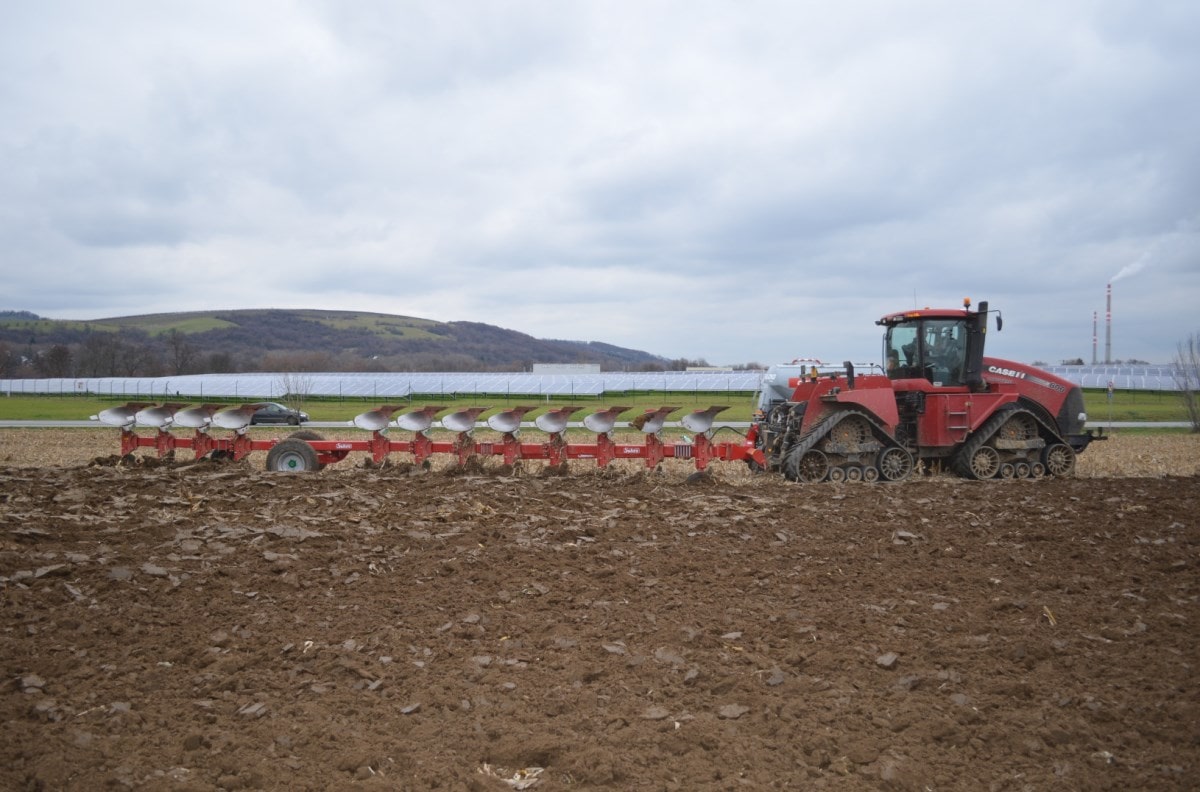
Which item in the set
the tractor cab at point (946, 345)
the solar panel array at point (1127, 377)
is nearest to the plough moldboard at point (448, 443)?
the tractor cab at point (946, 345)

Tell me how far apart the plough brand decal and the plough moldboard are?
437cm

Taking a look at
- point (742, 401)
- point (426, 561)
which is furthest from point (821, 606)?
point (742, 401)

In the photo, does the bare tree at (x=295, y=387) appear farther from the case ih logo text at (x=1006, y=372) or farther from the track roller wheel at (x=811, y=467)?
the case ih logo text at (x=1006, y=372)

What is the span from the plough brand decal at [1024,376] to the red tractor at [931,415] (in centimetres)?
2

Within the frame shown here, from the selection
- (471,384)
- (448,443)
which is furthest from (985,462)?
(471,384)

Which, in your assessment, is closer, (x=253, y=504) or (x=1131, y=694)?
(x=1131, y=694)

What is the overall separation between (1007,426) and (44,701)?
44.3 feet

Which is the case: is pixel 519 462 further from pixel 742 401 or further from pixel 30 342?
pixel 30 342

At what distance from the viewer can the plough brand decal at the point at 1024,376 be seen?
14688 millimetres

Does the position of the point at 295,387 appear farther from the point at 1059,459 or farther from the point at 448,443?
the point at 1059,459

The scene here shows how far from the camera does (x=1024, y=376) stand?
581 inches

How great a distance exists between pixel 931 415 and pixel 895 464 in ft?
3.77

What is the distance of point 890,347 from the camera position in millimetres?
15000

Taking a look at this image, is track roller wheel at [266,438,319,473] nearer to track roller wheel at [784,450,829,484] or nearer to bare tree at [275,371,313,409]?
track roller wheel at [784,450,829,484]
